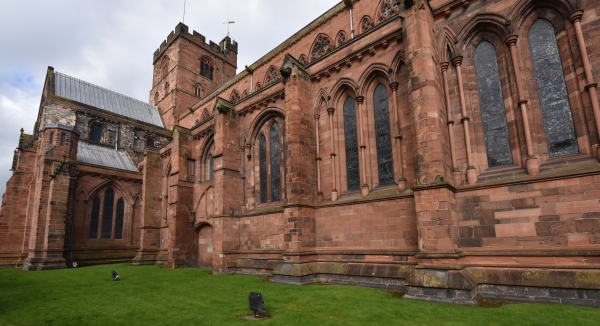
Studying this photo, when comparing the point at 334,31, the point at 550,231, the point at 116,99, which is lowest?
the point at 550,231

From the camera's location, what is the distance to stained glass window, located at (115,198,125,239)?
25797 millimetres

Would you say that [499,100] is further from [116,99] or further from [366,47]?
[116,99]

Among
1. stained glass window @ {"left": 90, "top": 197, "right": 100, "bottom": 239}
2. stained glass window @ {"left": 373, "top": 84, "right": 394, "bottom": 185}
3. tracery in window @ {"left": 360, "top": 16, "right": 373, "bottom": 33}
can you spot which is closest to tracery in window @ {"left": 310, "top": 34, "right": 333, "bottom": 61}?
tracery in window @ {"left": 360, "top": 16, "right": 373, "bottom": 33}

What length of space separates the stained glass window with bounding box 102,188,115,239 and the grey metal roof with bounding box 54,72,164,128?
40.5ft

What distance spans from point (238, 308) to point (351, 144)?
720 centimetres

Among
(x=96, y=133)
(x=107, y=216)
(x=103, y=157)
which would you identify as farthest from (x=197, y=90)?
(x=107, y=216)

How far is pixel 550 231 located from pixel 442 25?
6.51 metres

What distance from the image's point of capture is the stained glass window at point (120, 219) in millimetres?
25797

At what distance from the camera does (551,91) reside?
8.32 m

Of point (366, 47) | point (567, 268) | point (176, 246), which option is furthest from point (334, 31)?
point (567, 268)

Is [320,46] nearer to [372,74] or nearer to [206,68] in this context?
[372,74]

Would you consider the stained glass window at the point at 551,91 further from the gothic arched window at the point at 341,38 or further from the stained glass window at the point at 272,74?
the stained glass window at the point at 272,74

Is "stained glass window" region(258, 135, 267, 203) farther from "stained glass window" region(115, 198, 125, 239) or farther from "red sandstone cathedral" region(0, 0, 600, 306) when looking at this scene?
"stained glass window" region(115, 198, 125, 239)

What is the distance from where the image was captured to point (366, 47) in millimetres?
11781
